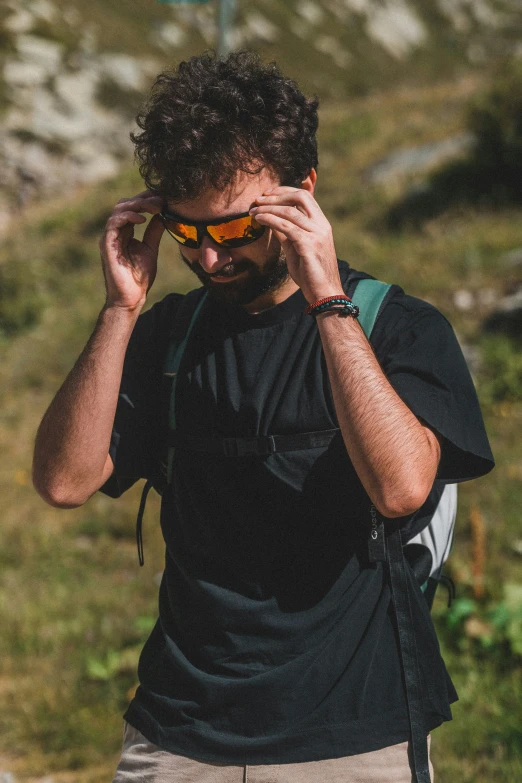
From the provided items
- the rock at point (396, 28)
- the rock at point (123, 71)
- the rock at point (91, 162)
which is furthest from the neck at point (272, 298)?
the rock at point (396, 28)

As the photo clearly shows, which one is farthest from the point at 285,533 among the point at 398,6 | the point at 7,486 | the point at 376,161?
the point at 398,6

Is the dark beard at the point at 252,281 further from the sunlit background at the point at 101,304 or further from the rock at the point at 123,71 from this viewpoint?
the rock at the point at 123,71

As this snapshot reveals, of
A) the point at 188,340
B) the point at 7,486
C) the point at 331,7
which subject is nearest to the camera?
the point at 188,340

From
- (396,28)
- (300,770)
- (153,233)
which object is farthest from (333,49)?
(300,770)

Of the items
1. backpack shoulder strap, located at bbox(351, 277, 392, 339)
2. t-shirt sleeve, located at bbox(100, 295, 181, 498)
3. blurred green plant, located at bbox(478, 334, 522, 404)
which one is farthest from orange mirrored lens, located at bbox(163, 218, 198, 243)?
blurred green plant, located at bbox(478, 334, 522, 404)

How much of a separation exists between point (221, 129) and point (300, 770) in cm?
169

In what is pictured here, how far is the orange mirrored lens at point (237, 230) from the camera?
7.59ft

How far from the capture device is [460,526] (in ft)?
19.8

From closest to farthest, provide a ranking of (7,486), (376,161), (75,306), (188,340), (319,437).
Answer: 1. (319,437)
2. (188,340)
3. (7,486)
4. (75,306)
5. (376,161)

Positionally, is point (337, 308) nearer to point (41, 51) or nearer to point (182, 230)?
point (182, 230)

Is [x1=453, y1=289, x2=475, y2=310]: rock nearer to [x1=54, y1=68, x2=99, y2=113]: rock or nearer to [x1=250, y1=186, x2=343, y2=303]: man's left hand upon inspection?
[x1=250, y1=186, x2=343, y2=303]: man's left hand

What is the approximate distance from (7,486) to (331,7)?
171 feet

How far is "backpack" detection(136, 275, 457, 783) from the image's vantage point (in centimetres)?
222

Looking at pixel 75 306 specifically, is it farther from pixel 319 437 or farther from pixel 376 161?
pixel 319 437
